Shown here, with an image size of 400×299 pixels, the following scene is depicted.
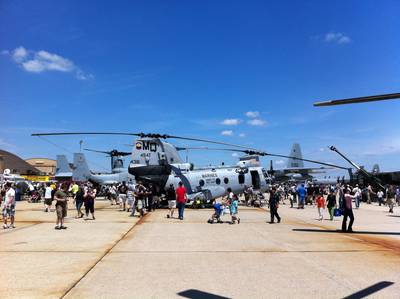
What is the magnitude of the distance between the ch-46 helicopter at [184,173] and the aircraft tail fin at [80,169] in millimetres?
21420

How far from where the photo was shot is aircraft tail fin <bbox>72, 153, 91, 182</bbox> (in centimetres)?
4262

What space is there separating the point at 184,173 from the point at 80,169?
22602 mm

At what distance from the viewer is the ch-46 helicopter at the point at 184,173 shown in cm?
2305

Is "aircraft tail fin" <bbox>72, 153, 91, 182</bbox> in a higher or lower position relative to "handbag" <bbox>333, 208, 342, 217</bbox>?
higher

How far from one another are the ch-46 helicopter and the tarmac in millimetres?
10705

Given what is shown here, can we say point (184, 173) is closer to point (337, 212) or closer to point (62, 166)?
point (337, 212)

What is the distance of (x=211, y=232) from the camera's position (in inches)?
488

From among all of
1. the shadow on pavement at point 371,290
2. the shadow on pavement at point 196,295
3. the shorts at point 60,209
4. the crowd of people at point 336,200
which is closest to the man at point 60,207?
the shorts at point 60,209

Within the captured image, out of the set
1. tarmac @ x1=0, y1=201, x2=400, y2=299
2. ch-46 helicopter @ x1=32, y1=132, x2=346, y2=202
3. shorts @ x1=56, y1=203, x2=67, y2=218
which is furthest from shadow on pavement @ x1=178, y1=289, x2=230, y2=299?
ch-46 helicopter @ x1=32, y1=132, x2=346, y2=202

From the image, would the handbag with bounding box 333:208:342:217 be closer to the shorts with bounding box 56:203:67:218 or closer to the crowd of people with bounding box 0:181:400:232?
the crowd of people with bounding box 0:181:400:232

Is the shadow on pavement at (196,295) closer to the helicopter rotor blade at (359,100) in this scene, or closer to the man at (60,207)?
the helicopter rotor blade at (359,100)

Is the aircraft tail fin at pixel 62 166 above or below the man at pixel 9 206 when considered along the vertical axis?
above

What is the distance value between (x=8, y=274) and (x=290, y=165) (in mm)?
61190

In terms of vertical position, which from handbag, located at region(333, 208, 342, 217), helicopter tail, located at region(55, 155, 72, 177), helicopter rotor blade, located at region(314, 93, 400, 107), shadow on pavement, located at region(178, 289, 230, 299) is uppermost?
helicopter tail, located at region(55, 155, 72, 177)
